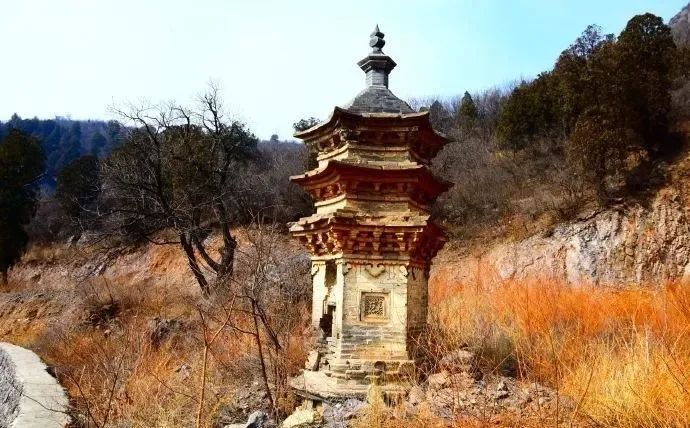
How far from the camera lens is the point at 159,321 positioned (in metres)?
15.5

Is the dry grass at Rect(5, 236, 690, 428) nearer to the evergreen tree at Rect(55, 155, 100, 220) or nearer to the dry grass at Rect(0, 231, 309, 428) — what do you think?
the dry grass at Rect(0, 231, 309, 428)

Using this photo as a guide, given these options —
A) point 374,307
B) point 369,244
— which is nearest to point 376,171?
point 369,244

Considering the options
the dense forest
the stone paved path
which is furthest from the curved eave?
the dense forest

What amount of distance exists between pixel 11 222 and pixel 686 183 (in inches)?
1192

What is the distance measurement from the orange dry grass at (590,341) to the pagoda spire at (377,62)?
416cm

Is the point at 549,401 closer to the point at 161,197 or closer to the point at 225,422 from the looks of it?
the point at 225,422

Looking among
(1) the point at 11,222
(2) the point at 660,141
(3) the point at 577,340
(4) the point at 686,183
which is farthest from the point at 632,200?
(1) the point at 11,222

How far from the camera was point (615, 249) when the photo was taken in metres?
15.7

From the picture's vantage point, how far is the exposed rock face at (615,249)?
15148 mm

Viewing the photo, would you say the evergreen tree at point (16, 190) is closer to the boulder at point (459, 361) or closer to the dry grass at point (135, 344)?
the dry grass at point (135, 344)

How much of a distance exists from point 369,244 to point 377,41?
10.8ft

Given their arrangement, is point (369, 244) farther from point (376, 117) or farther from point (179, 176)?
point (179, 176)

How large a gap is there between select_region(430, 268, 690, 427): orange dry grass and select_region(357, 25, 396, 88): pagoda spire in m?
4.16

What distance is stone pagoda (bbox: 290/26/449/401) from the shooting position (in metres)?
7.11
